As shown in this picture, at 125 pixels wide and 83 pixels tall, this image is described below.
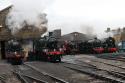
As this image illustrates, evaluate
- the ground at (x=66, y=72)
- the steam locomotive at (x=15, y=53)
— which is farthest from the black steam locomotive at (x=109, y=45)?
the ground at (x=66, y=72)

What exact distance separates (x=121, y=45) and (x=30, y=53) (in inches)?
617

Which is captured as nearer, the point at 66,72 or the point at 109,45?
the point at 66,72

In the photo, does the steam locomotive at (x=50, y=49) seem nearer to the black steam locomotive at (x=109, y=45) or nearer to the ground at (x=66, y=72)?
the ground at (x=66, y=72)

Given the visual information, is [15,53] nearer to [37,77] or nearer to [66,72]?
[66,72]

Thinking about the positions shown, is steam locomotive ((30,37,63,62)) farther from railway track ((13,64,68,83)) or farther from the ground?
railway track ((13,64,68,83))

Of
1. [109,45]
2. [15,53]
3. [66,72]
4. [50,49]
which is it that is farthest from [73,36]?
[66,72]

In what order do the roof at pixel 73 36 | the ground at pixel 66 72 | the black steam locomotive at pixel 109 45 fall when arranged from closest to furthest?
1. the ground at pixel 66 72
2. the black steam locomotive at pixel 109 45
3. the roof at pixel 73 36

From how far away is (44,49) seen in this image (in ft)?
113

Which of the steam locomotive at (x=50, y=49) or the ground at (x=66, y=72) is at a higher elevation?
the steam locomotive at (x=50, y=49)

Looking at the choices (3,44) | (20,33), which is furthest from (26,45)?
(3,44)

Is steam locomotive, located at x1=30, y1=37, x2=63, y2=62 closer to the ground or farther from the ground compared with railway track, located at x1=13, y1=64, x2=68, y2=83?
farther from the ground

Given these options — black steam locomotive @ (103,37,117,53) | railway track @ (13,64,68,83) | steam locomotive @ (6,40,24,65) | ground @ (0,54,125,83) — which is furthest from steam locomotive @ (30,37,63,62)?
black steam locomotive @ (103,37,117,53)

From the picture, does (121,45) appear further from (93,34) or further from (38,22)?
A: (38,22)

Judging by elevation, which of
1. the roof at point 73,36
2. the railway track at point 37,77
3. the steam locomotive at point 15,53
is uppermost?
the roof at point 73,36
